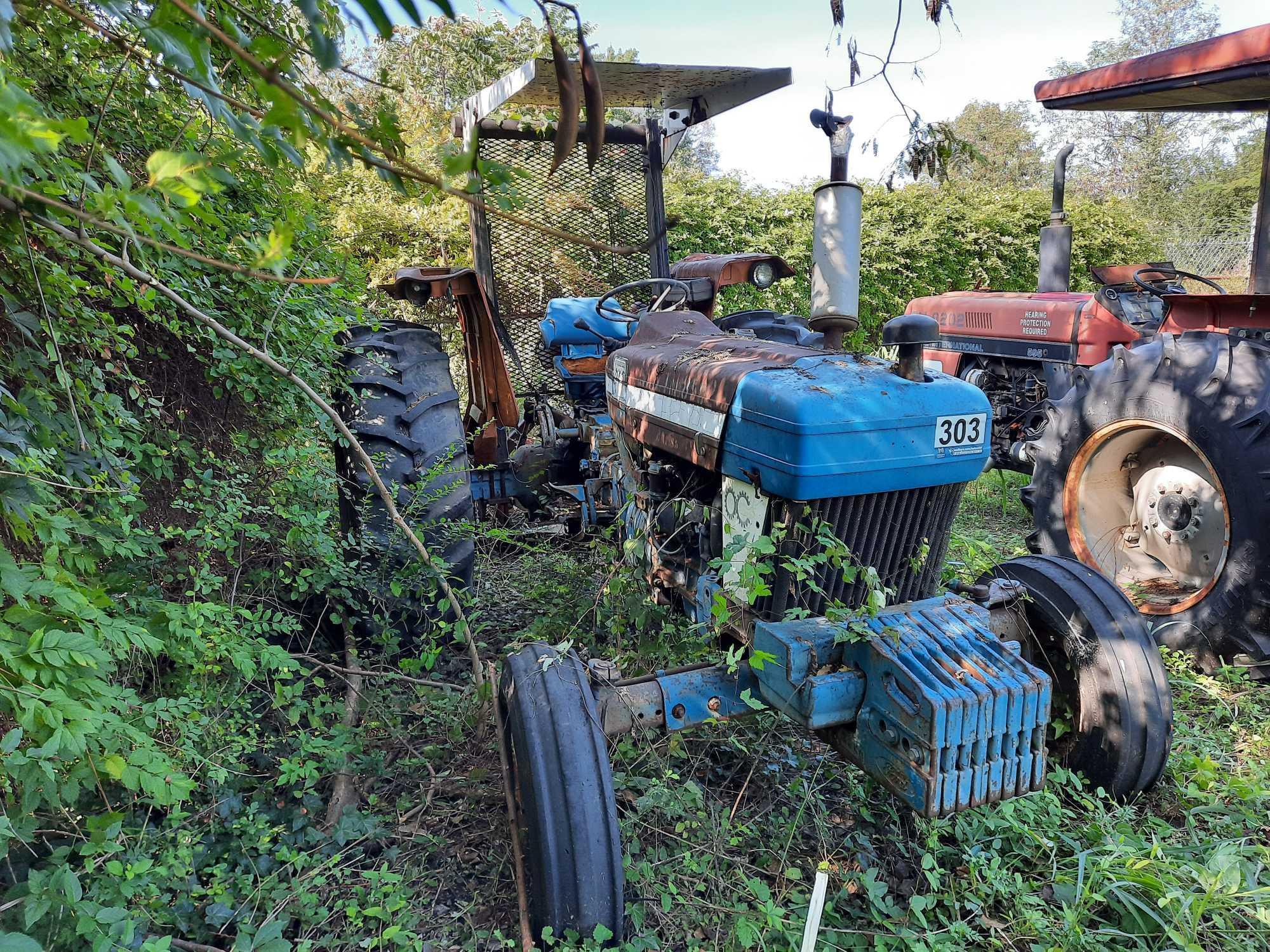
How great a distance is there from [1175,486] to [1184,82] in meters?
1.54

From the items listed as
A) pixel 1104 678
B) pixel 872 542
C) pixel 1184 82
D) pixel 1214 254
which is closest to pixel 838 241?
pixel 872 542

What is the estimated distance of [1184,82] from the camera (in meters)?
3.05

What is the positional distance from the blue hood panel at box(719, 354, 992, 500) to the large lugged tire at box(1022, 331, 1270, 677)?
1.41 meters

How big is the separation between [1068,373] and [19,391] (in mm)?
5376

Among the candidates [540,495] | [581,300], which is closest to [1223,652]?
[540,495]

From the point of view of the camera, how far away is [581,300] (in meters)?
4.45

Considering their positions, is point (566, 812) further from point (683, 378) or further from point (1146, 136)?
point (1146, 136)

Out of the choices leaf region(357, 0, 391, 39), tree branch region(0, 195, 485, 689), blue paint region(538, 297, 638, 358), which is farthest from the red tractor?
leaf region(357, 0, 391, 39)

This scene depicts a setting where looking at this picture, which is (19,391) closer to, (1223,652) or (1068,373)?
(1223,652)

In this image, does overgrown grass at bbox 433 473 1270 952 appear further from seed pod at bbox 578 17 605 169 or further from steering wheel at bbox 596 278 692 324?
seed pod at bbox 578 17 605 169

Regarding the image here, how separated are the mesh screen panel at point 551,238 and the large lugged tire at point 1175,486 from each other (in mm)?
2323

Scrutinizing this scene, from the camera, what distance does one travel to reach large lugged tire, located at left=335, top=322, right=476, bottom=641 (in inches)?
114

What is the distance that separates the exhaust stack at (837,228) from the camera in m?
2.27

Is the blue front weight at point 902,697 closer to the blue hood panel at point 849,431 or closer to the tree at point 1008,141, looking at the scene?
the blue hood panel at point 849,431
